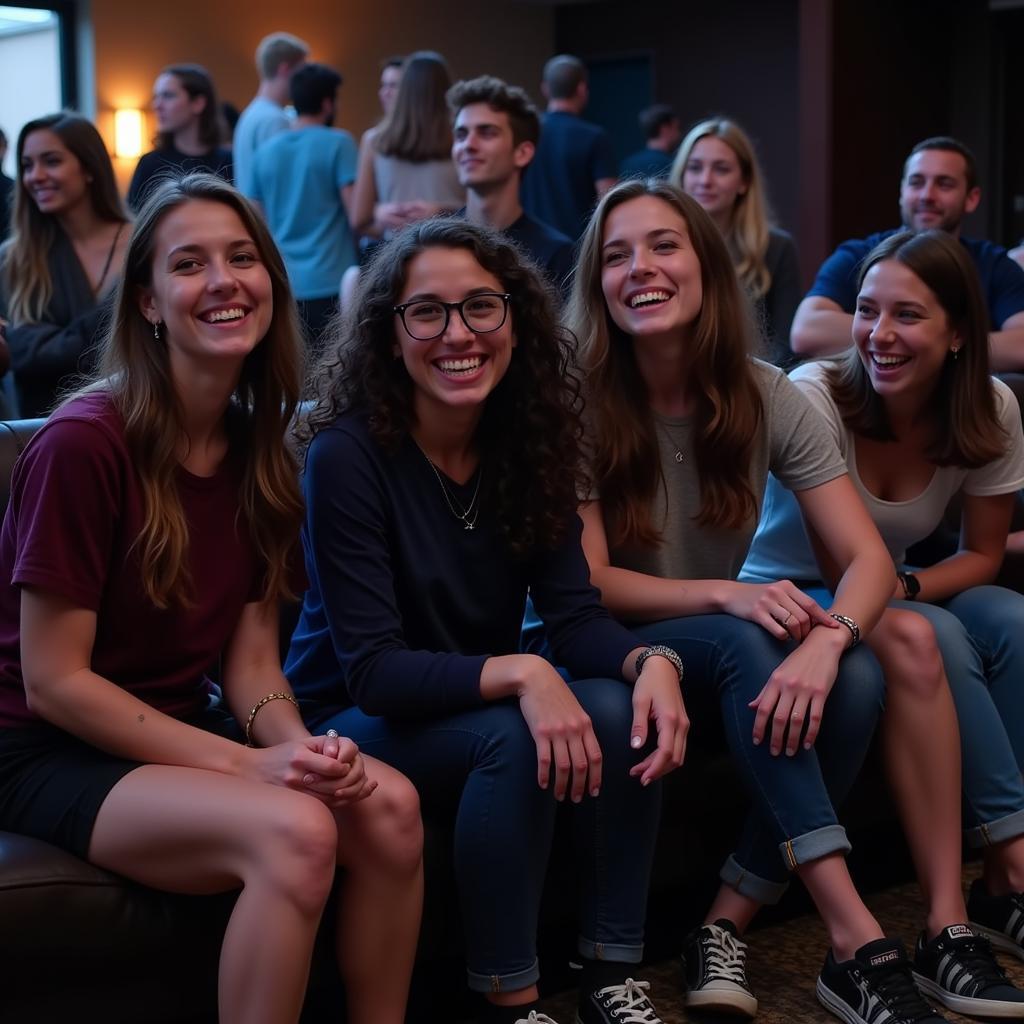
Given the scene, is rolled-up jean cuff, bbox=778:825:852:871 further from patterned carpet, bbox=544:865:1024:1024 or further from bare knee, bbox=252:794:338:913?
bare knee, bbox=252:794:338:913

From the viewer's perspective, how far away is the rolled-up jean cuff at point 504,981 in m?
1.95

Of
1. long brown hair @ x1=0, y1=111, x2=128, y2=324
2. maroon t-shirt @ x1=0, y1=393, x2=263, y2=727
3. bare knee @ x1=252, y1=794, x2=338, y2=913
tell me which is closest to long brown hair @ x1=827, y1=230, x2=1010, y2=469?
maroon t-shirt @ x1=0, y1=393, x2=263, y2=727

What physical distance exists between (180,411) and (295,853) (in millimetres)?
628

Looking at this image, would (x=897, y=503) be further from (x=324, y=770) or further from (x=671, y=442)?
(x=324, y=770)

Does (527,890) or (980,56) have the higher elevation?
(980,56)

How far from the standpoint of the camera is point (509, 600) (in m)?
2.24

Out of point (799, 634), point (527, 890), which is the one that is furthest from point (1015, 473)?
point (527, 890)

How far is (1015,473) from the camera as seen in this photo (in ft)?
8.81

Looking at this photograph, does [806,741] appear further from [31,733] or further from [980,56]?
[980,56]

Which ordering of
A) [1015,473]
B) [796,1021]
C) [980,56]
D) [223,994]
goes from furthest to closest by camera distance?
1. [980,56]
2. [1015,473]
3. [796,1021]
4. [223,994]

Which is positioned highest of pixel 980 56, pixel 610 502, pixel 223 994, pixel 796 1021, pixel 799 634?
pixel 980 56

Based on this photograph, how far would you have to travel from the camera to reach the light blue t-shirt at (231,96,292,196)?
18.2 feet

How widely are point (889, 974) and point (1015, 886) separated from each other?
1.39ft

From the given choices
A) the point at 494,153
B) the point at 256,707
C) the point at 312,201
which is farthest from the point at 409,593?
the point at 312,201
